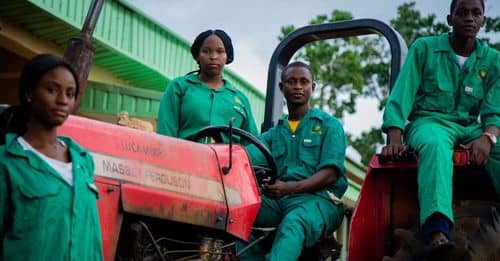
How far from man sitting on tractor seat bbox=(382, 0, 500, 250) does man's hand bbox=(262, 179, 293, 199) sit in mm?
569

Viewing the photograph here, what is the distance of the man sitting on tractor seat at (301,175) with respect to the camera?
13.5 ft

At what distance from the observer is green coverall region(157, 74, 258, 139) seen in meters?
4.47

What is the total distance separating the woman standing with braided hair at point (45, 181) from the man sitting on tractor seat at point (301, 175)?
1.32 metres

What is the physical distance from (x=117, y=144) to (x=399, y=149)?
1.17 metres

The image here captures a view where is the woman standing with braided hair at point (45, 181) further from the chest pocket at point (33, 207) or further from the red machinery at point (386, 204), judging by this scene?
the red machinery at point (386, 204)

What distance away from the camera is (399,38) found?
4.70 m

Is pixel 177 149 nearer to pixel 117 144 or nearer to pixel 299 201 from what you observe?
pixel 117 144

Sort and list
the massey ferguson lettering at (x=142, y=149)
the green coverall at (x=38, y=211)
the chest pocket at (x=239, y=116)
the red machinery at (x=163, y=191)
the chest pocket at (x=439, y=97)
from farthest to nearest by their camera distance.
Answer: the chest pocket at (x=239, y=116), the chest pocket at (x=439, y=97), the massey ferguson lettering at (x=142, y=149), the red machinery at (x=163, y=191), the green coverall at (x=38, y=211)

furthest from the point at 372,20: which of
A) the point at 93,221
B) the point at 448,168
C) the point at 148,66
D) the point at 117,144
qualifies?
the point at 148,66

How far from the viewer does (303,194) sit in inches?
170

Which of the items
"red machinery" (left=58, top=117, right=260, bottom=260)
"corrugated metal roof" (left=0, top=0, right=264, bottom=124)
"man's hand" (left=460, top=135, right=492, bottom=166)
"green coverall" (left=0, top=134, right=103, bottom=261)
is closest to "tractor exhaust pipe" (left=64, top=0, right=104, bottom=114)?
"corrugated metal roof" (left=0, top=0, right=264, bottom=124)

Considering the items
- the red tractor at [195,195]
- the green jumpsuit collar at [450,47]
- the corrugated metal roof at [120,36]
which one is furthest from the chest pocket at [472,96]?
the corrugated metal roof at [120,36]

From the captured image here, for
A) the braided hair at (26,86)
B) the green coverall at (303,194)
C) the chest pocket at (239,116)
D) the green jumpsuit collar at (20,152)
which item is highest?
the braided hair at (26,86)

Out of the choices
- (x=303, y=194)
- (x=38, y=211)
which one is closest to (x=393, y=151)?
(x=303, y=194)
